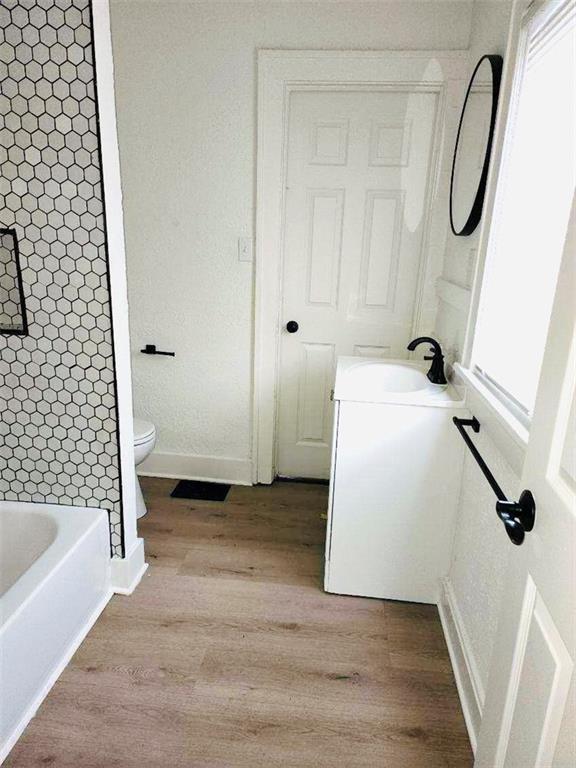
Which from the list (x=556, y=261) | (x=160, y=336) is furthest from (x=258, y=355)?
(x=556, y=261)

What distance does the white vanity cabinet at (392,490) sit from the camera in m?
1.78

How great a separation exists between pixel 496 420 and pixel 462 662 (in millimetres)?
815

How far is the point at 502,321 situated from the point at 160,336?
176cm

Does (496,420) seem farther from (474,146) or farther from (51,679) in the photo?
(51,679)

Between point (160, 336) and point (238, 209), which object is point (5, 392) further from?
point (238, 209)

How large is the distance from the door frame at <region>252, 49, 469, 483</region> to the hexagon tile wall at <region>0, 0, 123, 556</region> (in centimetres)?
101

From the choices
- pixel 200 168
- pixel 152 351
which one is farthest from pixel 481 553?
pixel 200 168

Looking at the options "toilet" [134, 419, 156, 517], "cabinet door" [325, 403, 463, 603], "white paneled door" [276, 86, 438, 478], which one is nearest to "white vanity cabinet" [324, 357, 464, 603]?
"cabinet door" [325, 403, 463, 603]

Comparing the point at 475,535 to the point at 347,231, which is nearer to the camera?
the point at 475,535

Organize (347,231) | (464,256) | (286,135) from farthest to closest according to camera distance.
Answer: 1. (347,231)
2. (286,135)
3. (464,256)

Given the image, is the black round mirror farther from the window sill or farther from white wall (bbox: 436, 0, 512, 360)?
the window sill

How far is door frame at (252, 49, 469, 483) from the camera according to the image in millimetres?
2215

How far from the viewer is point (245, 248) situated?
2498mm

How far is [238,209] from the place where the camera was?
97.0 inches
